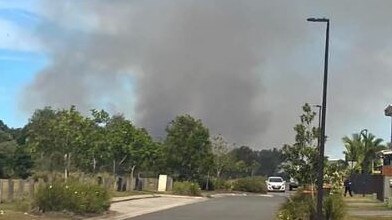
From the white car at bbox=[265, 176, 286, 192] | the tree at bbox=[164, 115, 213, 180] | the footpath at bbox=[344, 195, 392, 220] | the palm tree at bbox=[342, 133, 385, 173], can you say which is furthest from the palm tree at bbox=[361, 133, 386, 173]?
the footpath at bbox=[344, 195, 392, 220]

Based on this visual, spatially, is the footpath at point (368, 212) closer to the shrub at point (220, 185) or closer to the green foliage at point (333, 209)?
the green foliage at point (333, 209)

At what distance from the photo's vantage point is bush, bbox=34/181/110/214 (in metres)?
25.5

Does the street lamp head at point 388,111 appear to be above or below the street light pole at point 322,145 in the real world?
above

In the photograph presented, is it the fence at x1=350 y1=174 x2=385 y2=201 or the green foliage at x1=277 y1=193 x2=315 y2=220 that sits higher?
the fence at x1=350 y1=174 x2=385 y2=201

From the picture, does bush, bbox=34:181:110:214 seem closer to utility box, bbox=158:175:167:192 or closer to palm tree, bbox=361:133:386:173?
utility box, bbox=158:175:167:192

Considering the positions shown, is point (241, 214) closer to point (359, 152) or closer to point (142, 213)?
point (142, 213)

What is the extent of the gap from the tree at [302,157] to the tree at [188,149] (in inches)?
1315

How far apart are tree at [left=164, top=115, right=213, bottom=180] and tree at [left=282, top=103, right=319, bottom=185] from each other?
33.4 meters

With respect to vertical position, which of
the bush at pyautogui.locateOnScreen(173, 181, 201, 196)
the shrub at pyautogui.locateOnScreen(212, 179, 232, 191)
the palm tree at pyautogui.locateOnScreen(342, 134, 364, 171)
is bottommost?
the bush at pyautogui.locateOnScreen(173, 181, 201, 196)

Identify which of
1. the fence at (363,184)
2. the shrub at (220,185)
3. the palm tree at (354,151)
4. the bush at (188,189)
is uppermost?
the palm tree at (354,151)

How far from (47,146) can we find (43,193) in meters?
30.6

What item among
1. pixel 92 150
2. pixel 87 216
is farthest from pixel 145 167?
pixel 87 216

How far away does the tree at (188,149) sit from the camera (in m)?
59.8

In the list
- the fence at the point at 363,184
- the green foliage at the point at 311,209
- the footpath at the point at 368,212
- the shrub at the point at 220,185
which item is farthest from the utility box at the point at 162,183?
the green foliage at the point at 311,209
